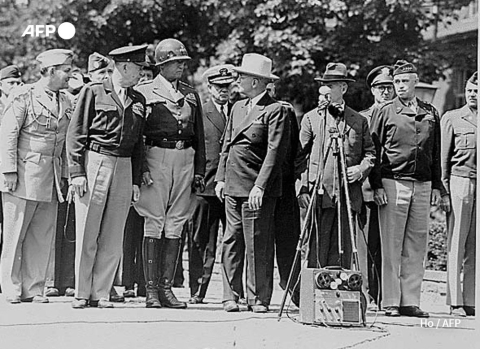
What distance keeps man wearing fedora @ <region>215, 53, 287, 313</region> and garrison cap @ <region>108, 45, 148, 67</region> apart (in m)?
0.62

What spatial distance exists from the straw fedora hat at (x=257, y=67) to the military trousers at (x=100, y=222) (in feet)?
3.07

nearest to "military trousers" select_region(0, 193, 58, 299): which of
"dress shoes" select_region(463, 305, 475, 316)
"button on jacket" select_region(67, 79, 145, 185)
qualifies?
"button on jacket" select_region(67, 79, 145, 185)

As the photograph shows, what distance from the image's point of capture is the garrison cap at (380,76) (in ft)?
22.1

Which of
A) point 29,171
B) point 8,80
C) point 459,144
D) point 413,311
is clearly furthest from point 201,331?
point 8,80

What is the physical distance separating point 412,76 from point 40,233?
8.70ft

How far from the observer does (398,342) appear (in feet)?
18.6

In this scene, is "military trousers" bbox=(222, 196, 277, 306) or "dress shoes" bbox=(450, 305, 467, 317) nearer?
"military trousers" bbox=(222, 196, 277, 306)

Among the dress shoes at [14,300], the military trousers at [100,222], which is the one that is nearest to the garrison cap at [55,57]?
the military trousers at [100,222]

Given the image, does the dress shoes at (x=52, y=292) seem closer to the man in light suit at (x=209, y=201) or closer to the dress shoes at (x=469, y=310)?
the man in light suit at (x=209, y=201)

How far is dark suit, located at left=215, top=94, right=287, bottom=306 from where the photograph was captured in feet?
20.5

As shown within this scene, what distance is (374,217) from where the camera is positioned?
6645 mm

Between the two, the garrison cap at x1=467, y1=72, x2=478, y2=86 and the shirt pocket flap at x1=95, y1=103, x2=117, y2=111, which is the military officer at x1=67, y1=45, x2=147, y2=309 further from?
the garrison cap at x1=467, y1=72, x2=478, y2=86

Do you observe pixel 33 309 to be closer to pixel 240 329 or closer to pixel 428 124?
pixel 240 329

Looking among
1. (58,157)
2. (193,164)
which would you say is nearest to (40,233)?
(58,157)
